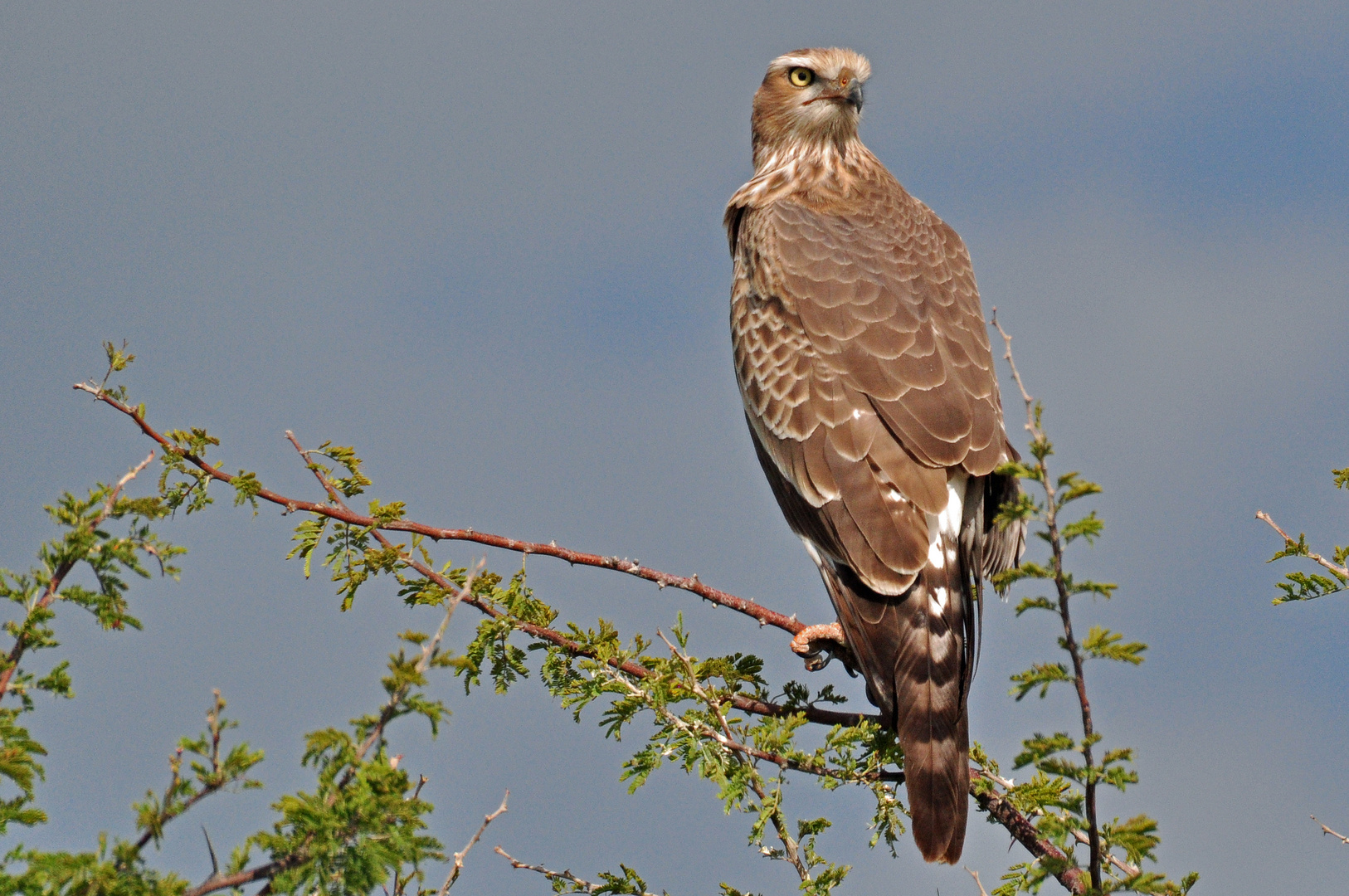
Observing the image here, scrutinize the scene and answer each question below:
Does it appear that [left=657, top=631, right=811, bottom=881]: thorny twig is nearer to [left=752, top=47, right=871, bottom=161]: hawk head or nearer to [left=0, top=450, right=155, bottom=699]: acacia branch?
[left=0, top=450, right=155, bottom=699]: acacia branch

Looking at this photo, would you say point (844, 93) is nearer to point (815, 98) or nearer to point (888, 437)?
point (815, 98)

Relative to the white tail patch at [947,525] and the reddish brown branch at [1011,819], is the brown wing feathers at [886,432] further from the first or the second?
the reddish brown branch at [1011,819]

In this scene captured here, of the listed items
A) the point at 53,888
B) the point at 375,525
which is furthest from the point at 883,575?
the point at 53,888

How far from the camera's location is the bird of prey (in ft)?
15.4

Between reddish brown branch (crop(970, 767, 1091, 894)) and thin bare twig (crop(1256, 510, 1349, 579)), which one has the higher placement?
thin bare twig (crop(1256, 510, 1349, 579))

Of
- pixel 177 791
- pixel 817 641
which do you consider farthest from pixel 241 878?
pixel 817 641

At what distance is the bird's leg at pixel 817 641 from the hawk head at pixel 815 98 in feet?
11.3

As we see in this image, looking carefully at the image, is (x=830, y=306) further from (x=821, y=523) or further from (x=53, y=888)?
(x=53, y=888)

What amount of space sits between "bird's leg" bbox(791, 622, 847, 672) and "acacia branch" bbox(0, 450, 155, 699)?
2980 millimetres

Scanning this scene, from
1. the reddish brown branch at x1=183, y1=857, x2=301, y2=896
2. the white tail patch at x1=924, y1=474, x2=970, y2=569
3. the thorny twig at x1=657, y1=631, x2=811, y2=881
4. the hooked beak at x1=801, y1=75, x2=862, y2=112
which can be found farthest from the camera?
the hooked beak at x1=801, y1=75, x2=862, y2=112

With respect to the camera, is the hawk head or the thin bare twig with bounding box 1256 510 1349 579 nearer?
the thin bare twig with bounding box 1256 510 1349 579

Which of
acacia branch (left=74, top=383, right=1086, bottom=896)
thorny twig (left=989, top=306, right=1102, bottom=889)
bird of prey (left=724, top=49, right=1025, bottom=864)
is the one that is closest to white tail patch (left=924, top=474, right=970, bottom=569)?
bird of prey (left=724, top=49, right=1025, bottom=864)

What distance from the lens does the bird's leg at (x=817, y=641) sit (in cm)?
520

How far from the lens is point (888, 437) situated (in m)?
5.26
